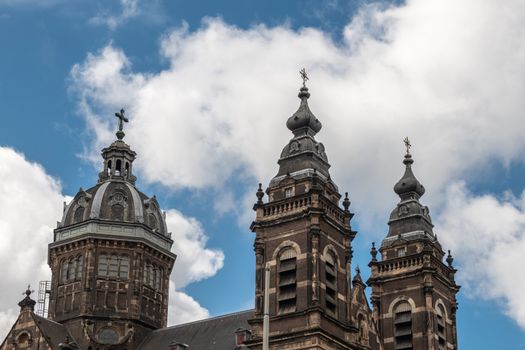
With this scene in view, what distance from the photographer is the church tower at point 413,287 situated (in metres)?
71.9

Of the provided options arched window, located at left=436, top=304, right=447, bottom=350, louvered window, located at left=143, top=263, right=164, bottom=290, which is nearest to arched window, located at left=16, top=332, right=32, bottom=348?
louvered window, located at left=143, top=263, right=164, bottom=290

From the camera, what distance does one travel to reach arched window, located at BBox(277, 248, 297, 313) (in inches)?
2413

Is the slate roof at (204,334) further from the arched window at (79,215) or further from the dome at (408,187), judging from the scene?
the dome at (408,187)

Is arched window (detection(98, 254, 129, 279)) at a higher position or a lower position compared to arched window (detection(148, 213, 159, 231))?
lower

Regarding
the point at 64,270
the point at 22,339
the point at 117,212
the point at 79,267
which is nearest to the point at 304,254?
the point at 117,212

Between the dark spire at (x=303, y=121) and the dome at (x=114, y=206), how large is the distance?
17.6m

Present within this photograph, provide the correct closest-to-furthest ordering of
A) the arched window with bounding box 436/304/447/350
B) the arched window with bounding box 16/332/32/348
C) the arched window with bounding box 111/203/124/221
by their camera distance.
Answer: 1. the arched window with bounding box 16/332/32/348
2. the arched window with bounding box 436/304/447/350
3. the arched window with bounding box 111/203/124/221

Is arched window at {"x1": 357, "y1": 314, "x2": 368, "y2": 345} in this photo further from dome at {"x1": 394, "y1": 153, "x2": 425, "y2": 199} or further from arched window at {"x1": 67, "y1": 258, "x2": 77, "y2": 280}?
arched window at {"x1": 67, "y1": 258, "x2": 77, "y2": 280}

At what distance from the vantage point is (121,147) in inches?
3319

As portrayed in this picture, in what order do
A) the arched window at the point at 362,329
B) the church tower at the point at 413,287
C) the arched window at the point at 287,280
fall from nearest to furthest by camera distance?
the arched window at the point at 287,280 → the arched window at the point at 362,329 → the church tower at the point at 413,287

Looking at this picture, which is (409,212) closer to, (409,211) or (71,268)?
(409,211)

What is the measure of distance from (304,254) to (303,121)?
1050cm

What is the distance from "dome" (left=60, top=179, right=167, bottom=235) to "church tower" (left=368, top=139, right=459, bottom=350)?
18.5 m

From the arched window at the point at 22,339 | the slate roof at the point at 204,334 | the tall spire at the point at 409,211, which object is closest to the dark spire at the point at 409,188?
the tall spire at the point at 409,211
